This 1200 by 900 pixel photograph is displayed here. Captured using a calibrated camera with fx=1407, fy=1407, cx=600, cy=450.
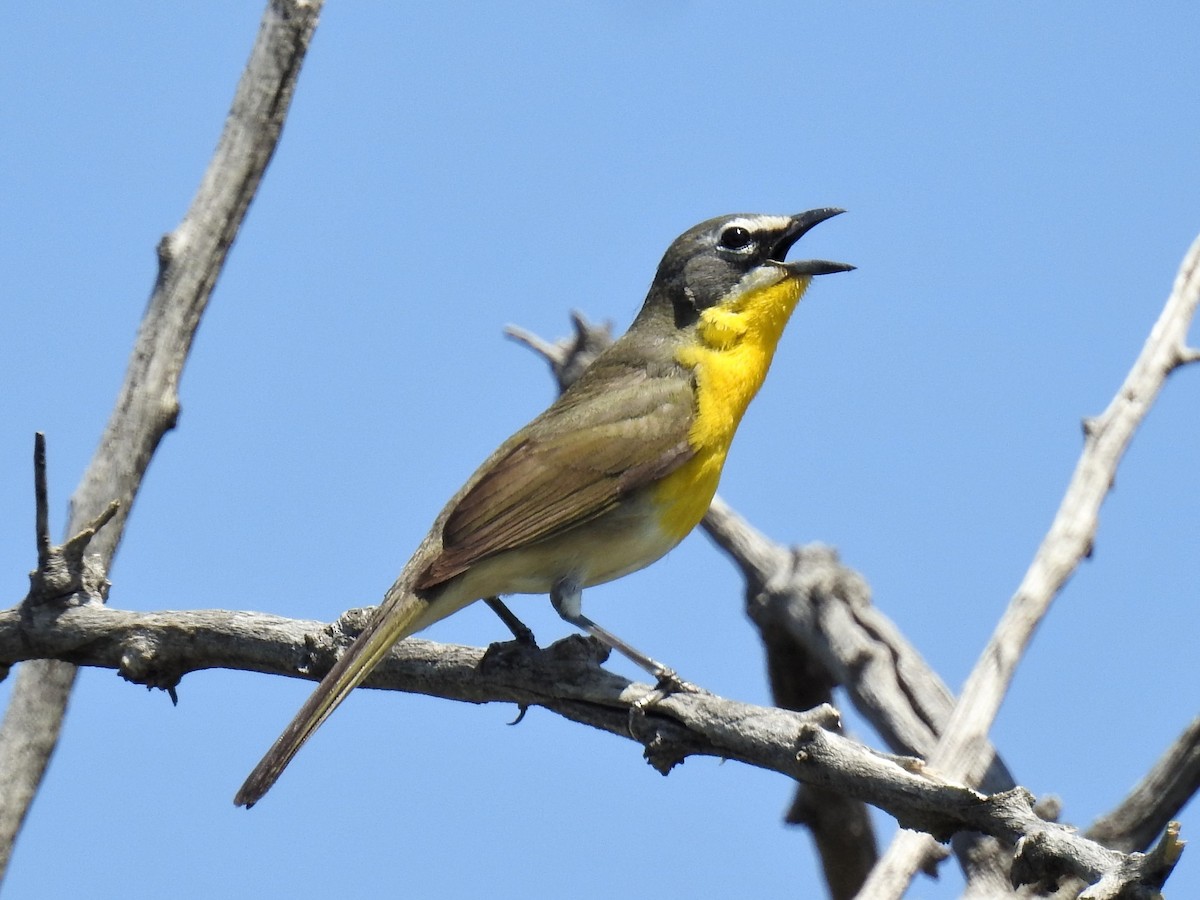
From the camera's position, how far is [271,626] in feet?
18.0

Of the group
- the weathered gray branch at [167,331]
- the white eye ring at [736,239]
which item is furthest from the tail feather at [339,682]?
the white eye ring at [736,239]

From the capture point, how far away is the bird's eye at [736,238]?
7.18m

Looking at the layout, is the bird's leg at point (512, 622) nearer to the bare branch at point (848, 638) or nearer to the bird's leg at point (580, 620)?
the bird's leg at point (580, 620)

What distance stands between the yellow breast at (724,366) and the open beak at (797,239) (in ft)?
0.27

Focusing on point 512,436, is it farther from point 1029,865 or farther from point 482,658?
point 1029,865

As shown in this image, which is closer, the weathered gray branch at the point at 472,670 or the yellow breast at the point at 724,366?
the weathered gray branch at the point at 472,670

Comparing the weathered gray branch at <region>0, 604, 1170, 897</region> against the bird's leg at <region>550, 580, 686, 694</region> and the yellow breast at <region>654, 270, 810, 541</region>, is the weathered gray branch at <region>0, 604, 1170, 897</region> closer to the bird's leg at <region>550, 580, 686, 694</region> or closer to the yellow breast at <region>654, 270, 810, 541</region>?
the bird's leg at <region>550, 580, 686, 694</region>

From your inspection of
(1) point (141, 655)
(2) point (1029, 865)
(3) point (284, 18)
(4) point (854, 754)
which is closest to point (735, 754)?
(4) point (854, 754)

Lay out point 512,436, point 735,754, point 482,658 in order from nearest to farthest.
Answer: point 735,754, point 482,658, point 512,436

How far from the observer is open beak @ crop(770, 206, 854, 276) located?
6918 mm

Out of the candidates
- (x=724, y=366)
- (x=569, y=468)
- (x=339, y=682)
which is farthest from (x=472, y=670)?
(x=724, y=366)

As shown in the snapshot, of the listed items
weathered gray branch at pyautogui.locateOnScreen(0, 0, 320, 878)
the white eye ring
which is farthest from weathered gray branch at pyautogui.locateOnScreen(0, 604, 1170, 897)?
the white eye ring

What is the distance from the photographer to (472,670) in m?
5.45

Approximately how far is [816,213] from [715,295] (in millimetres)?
653
